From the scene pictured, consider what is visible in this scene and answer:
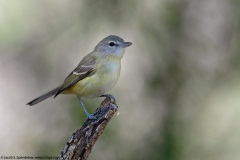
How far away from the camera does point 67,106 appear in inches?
224

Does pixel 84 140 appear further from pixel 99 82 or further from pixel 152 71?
pixel 152 71

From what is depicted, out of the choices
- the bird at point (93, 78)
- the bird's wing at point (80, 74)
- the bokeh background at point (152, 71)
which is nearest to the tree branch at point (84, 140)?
the bird at point (93, 78)

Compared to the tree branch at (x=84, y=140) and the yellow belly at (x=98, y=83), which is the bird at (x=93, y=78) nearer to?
the yellow belly at (x=98, y=83)

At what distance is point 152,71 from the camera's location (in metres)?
5.81

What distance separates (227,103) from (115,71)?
141 centimetres

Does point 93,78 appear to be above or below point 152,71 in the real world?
below

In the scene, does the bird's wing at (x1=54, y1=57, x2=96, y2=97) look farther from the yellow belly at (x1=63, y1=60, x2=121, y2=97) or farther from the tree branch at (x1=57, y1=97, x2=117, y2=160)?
the tree branch at (x1=57, y1=97, x2=117, y2=160)

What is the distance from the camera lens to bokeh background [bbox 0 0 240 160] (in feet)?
17.7

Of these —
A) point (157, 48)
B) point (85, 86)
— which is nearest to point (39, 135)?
point (85, 86)

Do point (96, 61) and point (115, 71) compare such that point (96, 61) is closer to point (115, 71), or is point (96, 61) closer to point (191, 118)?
point (115, 71)

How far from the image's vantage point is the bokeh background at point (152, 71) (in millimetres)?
5406

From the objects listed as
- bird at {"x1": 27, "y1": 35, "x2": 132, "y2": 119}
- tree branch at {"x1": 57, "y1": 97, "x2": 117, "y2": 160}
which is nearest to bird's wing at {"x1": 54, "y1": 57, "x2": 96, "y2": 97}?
bird at {"x1": 27, "y1": 35, "x2": 132, "y2": 119}

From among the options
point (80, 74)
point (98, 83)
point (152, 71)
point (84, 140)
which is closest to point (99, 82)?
point (98, 83)

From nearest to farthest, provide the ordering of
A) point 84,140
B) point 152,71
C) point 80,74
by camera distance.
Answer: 1. point 84,140
2. point 80,74
3. point 152,71
